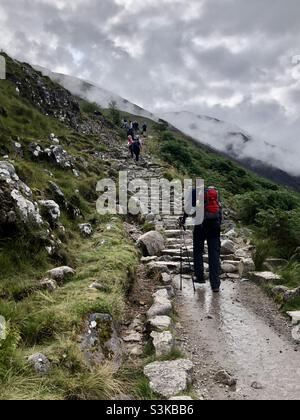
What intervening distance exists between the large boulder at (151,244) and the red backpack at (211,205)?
113 inches

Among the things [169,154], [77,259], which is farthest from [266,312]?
[169,154]

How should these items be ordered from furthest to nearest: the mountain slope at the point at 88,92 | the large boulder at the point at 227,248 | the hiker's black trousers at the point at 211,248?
the mountain slope at the point at 88,92 → the large boulder at the point at 227,248 → the hiker's black trousers at the point at 211,248

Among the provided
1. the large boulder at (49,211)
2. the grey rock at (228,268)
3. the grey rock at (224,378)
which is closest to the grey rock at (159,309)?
the grey rock at (224,378)

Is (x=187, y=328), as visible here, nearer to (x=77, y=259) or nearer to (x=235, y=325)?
(x=235, y=325)

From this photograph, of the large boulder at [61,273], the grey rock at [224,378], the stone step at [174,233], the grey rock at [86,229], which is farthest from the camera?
the stone step at [174,233]

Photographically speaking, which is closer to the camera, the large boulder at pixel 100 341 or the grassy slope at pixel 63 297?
the grassy slope at pixel 63 297

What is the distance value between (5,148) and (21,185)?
6.09m

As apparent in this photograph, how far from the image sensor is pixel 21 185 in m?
10.2

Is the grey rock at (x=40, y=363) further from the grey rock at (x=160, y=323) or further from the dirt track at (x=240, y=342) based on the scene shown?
the grey rock at (x=160, y=323)

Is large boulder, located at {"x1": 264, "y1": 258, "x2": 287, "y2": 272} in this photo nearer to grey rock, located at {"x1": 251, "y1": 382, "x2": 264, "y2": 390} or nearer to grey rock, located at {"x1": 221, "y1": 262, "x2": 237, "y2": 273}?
grey rock, located at {"x1": 221, "y1": 262, "x2": 237, "y2": 273}

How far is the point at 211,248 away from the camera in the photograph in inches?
442

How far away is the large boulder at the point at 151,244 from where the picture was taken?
13297 mm

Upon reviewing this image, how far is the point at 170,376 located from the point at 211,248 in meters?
5.32

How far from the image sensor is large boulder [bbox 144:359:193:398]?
19.5ft
